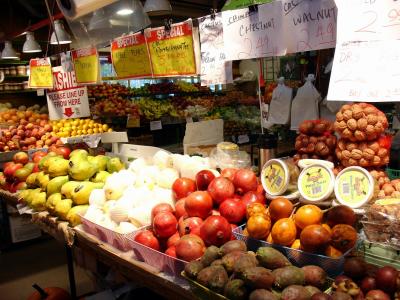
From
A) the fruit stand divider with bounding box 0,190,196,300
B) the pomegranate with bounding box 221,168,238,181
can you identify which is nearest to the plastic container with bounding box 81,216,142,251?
the fruit stand divider with bounding box 0,190,196,300

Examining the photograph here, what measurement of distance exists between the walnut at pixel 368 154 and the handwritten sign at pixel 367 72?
10.0 inches

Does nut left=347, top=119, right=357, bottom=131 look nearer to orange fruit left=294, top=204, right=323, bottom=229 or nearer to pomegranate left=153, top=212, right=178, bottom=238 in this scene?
orange fruit left=294, top=204, right=323, bottom=229

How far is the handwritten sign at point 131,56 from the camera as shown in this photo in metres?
2.62

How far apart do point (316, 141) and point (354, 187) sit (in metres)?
0.40

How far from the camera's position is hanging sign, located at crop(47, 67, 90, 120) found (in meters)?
3.77

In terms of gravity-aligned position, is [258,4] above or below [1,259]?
above

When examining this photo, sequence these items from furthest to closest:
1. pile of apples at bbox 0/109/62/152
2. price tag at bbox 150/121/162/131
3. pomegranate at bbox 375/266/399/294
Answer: price tag at bbox 150/121/162/131
pile of apples at bbox 0/109/62/152
pomegranate at bbox 375/266/399/294

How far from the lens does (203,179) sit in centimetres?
190

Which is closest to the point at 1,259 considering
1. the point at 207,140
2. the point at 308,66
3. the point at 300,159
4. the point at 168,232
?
the point at 207,140

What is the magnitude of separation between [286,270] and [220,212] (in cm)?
55

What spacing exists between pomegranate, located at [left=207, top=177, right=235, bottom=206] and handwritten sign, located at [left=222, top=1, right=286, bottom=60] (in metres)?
0.66

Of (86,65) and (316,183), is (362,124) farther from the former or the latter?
(86,65)

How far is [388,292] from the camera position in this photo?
1063 mm

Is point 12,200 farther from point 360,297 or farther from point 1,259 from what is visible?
point 360,297
